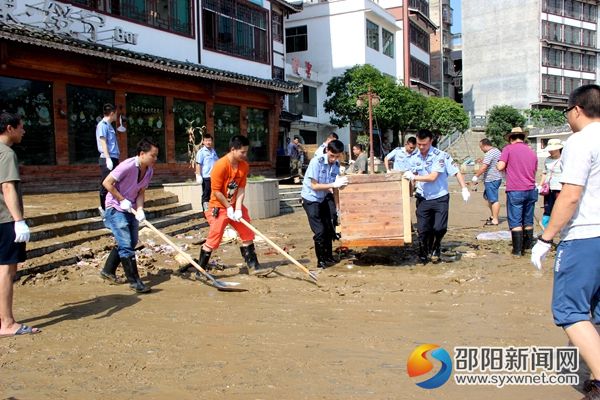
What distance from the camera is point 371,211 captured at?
6.55 metres

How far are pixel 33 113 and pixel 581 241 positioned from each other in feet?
Answer: 39.4

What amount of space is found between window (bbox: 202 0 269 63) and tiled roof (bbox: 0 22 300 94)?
229cm

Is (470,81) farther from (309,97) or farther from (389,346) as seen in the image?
(389,346)

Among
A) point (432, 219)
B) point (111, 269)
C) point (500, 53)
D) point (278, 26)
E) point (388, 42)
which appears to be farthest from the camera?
point (500, 53)

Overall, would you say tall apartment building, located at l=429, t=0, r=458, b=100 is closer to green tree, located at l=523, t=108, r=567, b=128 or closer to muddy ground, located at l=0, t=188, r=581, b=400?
green tree, located at l=523, t=108, r=567, b=128

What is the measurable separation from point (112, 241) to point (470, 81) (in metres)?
53.2

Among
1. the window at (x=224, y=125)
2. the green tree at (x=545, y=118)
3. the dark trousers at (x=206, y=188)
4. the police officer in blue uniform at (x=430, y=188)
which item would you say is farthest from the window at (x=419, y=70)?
the police officer in blue uniform at (x=430, y=188)

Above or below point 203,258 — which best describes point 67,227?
above

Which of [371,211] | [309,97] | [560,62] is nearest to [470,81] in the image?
[560,62]

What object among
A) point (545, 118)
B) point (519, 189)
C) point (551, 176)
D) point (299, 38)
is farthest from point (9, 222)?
point (545, 118)

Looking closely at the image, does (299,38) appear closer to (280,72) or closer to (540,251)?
(280,72)
